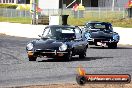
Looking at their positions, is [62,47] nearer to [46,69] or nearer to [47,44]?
[47,44]

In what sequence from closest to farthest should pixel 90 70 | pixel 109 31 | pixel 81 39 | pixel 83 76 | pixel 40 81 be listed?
pixel 83 76 < pixel 40 81 < pixel 90 70 < pixel 81 39 < pixel 109 31

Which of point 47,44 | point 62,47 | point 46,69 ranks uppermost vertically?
point 47,44

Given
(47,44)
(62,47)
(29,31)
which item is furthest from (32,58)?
(29,31)

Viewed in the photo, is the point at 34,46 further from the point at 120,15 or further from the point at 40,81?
the point at 120,15

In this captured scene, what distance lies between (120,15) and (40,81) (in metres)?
50.4

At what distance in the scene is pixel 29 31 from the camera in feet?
141

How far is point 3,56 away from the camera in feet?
72.6

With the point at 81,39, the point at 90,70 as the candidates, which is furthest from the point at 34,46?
the point at 90,70

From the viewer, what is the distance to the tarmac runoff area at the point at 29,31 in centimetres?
3456

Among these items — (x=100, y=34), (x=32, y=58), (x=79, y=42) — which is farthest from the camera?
(x=100, y=34)

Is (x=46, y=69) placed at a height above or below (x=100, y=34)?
below

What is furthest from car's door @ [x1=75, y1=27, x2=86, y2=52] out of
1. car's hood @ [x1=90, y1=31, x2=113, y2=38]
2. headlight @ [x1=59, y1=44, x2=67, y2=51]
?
car's hood @ [x1=90, y1=31, x2=113, y2=38]

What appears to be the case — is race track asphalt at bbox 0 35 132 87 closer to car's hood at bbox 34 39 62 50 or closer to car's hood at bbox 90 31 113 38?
car's hood at bbox 34 39 62 50

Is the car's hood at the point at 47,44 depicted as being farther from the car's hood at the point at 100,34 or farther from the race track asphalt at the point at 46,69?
the car's hood at the point at 100,34
